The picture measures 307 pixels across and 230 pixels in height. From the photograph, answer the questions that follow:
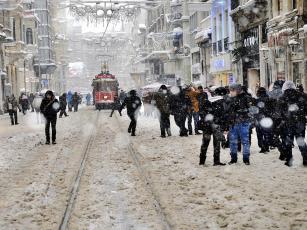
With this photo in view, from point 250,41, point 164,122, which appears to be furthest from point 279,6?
point 164,122

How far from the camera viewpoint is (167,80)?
5894 centimetres

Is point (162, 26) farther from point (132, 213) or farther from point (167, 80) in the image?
point (132, 213)

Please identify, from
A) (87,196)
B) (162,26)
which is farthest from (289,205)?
(162,26)

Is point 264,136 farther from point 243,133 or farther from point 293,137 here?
point 293,137

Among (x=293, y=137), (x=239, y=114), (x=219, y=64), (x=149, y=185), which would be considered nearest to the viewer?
(x=149, y=185)

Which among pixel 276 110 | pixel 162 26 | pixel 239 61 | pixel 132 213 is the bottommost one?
pixel 132 213

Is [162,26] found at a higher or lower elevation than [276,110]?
higher

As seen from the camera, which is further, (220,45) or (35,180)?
(220,45)

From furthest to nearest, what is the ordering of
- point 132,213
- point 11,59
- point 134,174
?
point 11,59, point 134,174, point 132,213

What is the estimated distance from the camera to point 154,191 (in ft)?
28.2

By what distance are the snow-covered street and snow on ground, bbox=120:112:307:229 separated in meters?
0.01

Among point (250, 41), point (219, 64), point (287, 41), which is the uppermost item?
point (250, 41)

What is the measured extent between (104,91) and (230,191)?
1501 inches

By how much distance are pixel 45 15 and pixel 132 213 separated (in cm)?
6800
